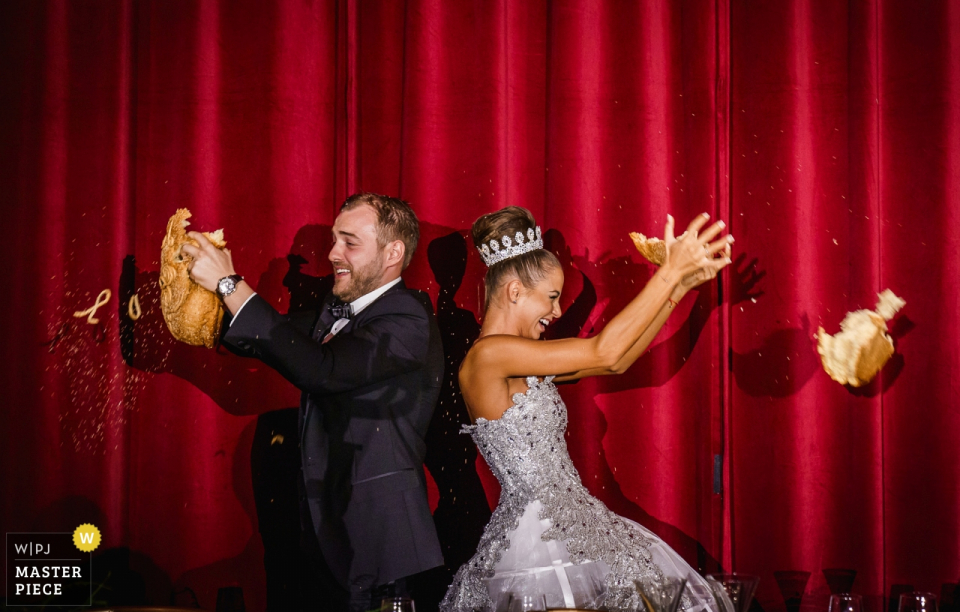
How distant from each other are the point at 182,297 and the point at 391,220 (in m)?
0.63

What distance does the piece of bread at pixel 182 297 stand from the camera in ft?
6.75

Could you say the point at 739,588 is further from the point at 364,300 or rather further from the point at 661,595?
the point at 364,300

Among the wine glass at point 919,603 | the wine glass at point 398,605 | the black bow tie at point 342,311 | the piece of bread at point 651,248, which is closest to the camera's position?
the wine glass at point 398,605

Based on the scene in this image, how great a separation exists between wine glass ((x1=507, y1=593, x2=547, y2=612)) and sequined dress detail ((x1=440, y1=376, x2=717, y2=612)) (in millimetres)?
411

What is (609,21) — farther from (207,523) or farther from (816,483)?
(207,523)

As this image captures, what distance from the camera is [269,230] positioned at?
2.99 meters

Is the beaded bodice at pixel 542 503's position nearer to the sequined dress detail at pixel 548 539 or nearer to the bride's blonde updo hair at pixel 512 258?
the sequined dress detail at pixel 548 539

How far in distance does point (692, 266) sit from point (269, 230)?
167 cm

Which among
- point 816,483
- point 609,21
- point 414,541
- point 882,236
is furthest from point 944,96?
point 414,541

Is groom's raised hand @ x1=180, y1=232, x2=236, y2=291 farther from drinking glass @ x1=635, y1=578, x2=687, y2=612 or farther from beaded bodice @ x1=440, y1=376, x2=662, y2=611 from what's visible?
drinking glass @ x1=635, y1=578, x2=687, y2=612

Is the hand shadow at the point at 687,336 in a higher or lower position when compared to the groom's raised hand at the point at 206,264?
lower

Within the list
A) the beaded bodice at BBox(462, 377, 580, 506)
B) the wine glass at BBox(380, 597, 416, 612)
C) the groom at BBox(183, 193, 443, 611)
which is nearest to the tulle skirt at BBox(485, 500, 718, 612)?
the beaded bodice at BBox(462, 377, 580, 506)

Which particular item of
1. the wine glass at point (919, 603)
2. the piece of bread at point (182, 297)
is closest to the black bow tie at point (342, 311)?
the piece of bread at point (182, 297)

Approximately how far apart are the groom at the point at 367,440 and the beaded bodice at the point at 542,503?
0.51 feet
